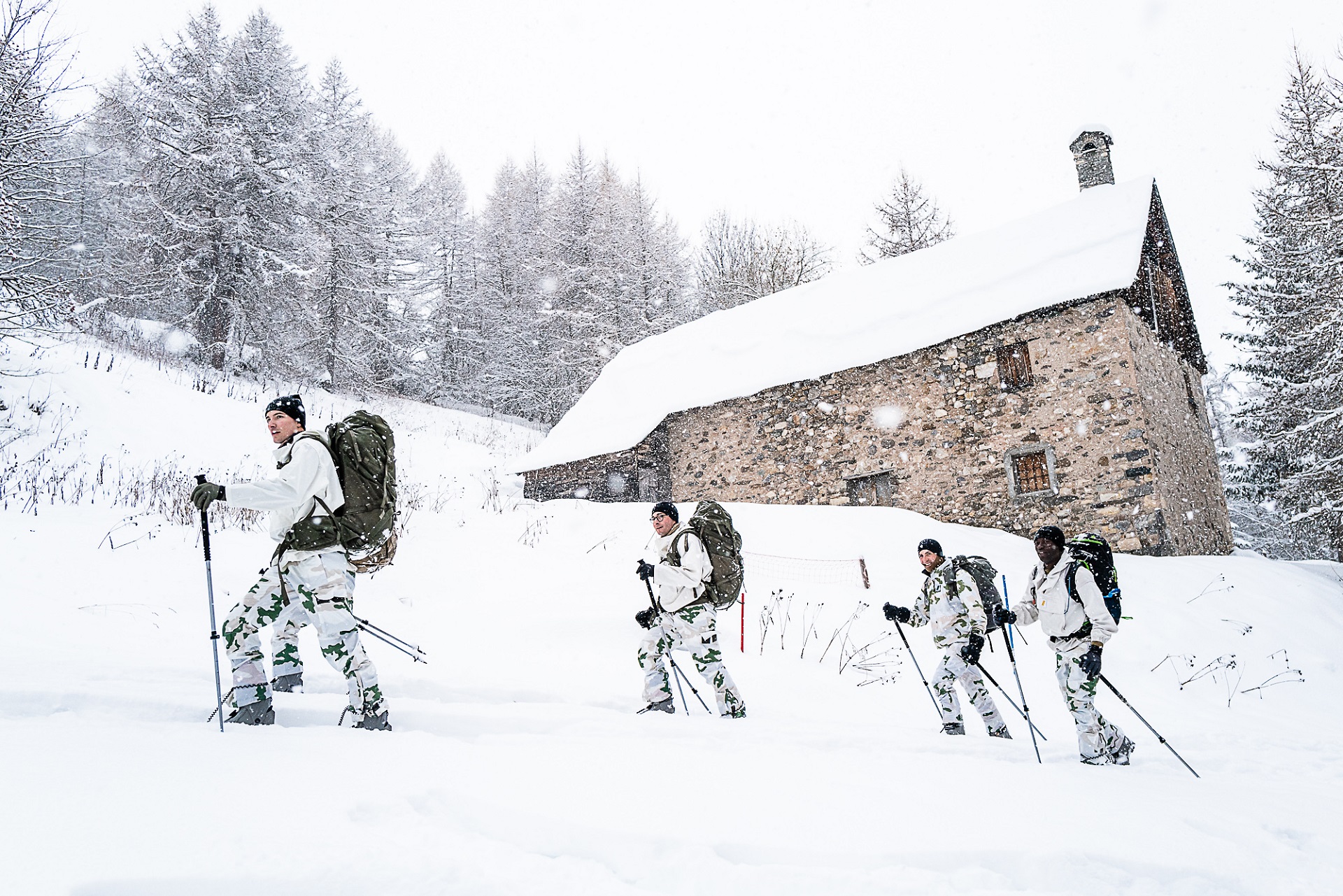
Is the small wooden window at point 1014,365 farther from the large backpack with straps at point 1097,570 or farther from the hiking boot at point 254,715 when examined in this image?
the hiking boot at point 254,715

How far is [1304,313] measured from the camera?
16.2 m

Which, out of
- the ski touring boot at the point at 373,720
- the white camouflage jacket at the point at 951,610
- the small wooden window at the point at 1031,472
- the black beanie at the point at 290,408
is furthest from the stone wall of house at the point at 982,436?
the black beanie at the point at 290,408

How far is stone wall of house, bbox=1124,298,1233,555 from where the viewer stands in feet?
39.7

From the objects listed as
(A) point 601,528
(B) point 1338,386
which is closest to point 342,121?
(A) point 601,528

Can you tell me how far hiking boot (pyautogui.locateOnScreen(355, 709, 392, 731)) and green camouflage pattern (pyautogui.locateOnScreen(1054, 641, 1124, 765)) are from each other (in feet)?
13.2

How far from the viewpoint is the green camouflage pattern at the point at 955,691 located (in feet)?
17.0

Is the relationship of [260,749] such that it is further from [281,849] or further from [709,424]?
[709,424]

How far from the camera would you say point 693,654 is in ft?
15.8

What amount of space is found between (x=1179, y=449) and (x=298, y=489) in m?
15.1

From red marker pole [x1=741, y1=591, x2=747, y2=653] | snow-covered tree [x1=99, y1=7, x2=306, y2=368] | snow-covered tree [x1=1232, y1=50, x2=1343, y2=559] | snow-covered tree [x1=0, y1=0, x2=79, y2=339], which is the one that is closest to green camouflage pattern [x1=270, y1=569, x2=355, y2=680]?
red marker pole [x1=741, y1=591, x2=747, y2=653]

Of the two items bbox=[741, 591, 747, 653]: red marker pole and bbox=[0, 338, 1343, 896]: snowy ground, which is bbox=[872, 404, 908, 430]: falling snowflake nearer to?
bbox=[0, 338, 1343, 896]: snowy ground

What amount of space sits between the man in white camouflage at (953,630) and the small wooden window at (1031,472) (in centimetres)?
819

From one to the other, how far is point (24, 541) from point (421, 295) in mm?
24627

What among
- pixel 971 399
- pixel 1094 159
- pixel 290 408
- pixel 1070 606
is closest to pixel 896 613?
pixel 1070 606
